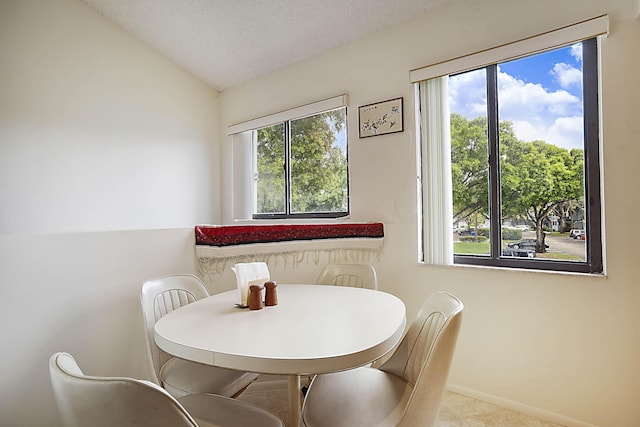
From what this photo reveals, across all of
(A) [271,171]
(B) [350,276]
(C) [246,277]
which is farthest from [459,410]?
(A) [271,171]

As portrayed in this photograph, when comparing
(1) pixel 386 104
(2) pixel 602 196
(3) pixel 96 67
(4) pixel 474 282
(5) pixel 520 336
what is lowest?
(5) pixel 520 336

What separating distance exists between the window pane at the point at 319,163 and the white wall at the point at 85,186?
111 centimetres

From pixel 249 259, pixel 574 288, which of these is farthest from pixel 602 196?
pixel 249 259

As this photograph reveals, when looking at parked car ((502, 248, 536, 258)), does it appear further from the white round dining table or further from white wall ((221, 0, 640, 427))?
the white round dining table

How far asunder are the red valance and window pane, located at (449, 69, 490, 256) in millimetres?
569

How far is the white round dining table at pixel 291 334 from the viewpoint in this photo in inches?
37.5

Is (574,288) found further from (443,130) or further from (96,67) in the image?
(96,67)

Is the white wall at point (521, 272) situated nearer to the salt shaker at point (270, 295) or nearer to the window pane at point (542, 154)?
the window pane at point (542, 154)

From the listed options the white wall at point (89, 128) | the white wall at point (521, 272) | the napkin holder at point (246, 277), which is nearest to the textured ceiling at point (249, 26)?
the white wall at point (521, 272)

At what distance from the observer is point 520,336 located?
2.00m

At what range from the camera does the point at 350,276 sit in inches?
86.4

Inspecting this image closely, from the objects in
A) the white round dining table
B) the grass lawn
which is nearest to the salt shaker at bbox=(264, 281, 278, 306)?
the white round dining table

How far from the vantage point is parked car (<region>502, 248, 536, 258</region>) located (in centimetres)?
206

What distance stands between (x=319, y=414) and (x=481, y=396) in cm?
146
